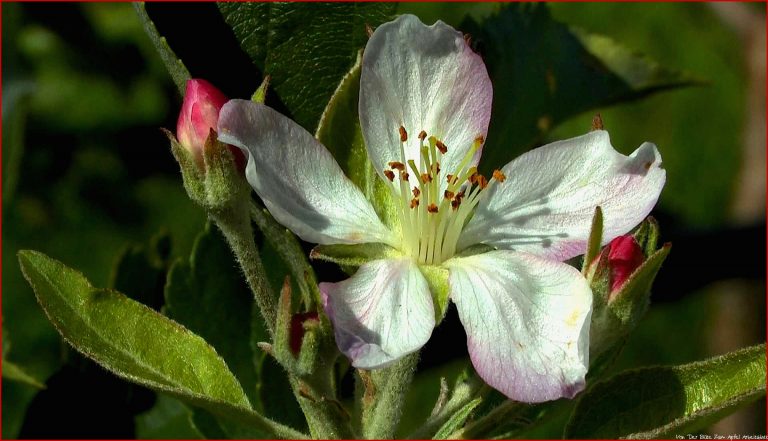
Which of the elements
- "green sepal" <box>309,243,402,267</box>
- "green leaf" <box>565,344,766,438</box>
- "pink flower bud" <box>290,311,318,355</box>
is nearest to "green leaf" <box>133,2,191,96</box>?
"green sepal" <box>309,243,402,267</box>

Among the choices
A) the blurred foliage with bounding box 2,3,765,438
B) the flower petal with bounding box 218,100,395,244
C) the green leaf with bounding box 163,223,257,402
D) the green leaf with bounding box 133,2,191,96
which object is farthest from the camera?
the blurred foliage with bounding box 2,3,765,438

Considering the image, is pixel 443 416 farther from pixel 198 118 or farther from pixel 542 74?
pixel 542 74

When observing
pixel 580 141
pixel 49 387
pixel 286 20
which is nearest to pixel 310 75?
pixel 286 20

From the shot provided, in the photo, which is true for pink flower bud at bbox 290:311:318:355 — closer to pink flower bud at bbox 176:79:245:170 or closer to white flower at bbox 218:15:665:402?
white flower at bbox 218:15:665:402

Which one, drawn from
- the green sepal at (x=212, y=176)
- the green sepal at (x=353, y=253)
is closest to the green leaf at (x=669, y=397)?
the green sepal at (x=353, y=253)

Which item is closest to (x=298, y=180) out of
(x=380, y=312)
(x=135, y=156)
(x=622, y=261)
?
(x=380, y=312)

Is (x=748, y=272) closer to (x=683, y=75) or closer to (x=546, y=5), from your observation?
(x=683, y=75)

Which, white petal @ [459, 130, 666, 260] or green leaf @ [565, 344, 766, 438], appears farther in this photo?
white petal @ [459, 130, 666, 260]

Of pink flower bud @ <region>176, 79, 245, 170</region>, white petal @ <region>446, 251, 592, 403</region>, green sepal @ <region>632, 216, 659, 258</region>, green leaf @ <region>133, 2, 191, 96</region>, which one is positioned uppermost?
green leaf @ <region>133, 2, 191, 96</region>
